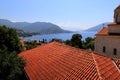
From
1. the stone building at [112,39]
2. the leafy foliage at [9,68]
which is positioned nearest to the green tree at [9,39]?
the leafy foliage at [9,68]

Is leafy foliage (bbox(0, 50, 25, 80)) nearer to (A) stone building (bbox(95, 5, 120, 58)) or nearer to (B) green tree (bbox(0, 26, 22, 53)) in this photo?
(B) green tree (bbox(0, 26, 22, 53))

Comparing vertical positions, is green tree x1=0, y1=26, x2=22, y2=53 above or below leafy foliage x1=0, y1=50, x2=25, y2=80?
above

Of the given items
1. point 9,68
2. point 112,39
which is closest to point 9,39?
point 9,68

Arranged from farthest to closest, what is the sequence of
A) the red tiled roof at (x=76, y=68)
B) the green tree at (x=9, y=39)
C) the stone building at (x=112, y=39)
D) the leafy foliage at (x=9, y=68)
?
1. the green tree at (x=9, y=39)
2. the stone building at (x=112, y=39)
3. the leafy foliage at (x=9, y=68)
4. the red tiled roof at (x=76, y=68)

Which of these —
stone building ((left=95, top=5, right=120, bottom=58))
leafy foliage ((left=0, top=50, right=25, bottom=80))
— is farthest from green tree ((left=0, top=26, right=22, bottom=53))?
stone building ((left=95, top=5, right=120, bottom=58))

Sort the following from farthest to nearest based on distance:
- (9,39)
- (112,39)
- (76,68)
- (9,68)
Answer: (9,39) → (112,39) → (9,68) → (76,68)

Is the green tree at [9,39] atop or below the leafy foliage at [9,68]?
atop

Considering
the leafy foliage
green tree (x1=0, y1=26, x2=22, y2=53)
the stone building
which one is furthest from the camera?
green tree (x1=0, y1=26, x2=22, y2=53)

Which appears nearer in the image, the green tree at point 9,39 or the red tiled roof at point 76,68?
the red tiled roof at point 76,68

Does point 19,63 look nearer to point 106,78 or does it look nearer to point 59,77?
point 59,77

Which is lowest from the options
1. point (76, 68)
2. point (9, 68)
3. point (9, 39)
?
point (9, 68)

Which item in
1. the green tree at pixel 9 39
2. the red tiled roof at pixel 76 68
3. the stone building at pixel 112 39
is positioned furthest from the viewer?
the green tree at pixel 9 39

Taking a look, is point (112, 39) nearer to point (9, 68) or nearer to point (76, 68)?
point (76, 68)

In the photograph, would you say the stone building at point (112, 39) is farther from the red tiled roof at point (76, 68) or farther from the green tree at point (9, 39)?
the green tree at point (9, 39)
